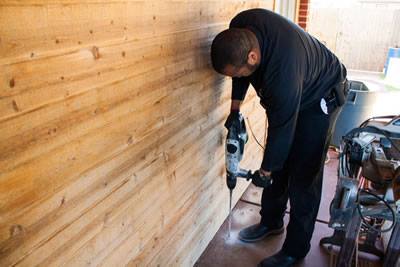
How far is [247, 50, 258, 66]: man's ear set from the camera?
4.68 ft

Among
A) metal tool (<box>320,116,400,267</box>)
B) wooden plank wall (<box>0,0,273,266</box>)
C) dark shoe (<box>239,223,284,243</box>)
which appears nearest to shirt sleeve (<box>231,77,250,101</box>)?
wooden plank wall (<box>0,0,273,266</box>)

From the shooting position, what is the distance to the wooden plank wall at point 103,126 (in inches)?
32.6

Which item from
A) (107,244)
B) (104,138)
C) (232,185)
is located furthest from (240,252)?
(104,138)

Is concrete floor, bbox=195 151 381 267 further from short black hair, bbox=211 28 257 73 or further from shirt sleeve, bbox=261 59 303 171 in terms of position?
short black hair, bbox=211 28 257 73

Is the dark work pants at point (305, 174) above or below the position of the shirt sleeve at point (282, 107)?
below

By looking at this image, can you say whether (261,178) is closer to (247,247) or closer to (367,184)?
(367,184)

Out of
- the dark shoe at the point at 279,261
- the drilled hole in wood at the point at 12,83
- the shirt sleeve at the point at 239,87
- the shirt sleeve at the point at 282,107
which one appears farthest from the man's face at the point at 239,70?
the dark shoe at the point at 279,261

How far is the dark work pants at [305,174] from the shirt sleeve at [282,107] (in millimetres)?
264

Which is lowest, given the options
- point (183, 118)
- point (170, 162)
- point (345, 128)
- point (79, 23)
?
point (345, 128)

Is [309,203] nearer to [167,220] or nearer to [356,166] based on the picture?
[356,166]

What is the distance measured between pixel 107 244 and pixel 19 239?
15.6 inches

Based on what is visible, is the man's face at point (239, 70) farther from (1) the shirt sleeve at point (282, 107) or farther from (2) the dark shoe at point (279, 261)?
(2) the dark shoe at point (279, 261)

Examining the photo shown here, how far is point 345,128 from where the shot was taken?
10.4 feet

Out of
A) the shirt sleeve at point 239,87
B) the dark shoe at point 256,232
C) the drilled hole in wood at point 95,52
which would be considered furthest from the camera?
the dark shoe at point 256,232
